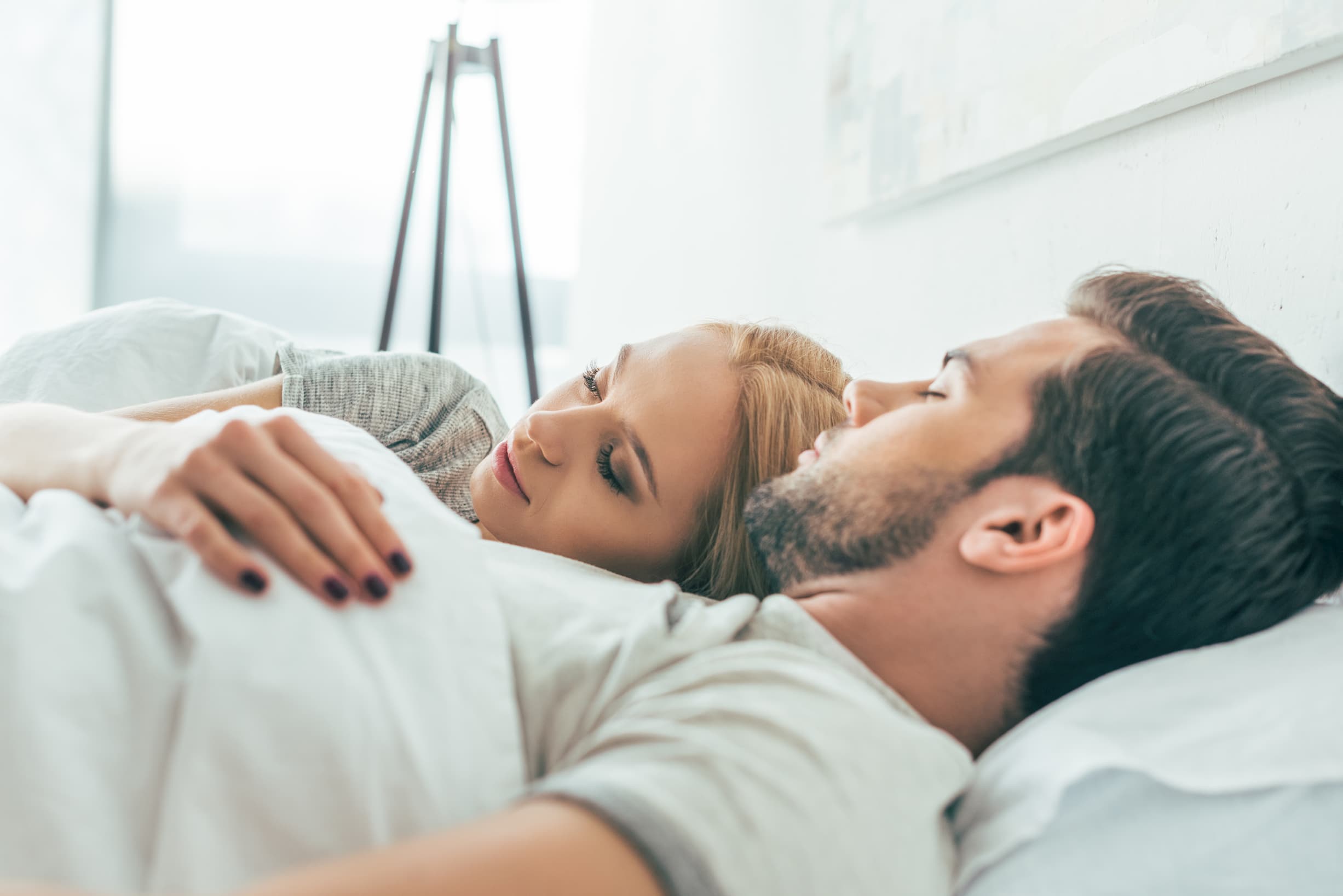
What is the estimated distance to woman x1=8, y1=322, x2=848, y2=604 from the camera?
674mm

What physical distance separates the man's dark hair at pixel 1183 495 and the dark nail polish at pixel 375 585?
467 millimetres

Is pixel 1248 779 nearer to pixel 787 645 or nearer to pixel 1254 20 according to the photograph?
pixel 787 645

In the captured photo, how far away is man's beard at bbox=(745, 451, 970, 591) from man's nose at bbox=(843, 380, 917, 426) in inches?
2.8

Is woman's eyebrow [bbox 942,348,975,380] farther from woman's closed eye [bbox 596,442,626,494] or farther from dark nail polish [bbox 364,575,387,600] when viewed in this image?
dark nail polish [bbox 364,575,387,600]

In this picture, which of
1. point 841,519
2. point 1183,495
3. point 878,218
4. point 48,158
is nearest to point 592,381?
Answer: point 841,519

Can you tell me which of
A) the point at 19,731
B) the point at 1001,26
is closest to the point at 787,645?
the point at 19,731

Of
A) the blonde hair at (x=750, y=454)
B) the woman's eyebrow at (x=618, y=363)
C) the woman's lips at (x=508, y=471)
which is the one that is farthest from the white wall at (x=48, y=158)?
the blonde hair at (x=750, y=454)

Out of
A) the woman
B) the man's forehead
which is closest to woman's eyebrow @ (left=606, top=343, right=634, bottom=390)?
the woman

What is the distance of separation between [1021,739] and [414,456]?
3.41 feet

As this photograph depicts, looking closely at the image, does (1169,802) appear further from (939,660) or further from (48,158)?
(48,158)

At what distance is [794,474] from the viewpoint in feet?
2.87

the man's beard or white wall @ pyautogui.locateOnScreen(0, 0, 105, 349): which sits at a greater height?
white wall @ pyautogui.locateOnScreen(0, 0, 105, 349)

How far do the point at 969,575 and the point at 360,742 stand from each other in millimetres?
477

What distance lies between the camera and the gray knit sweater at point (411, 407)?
145 cm
